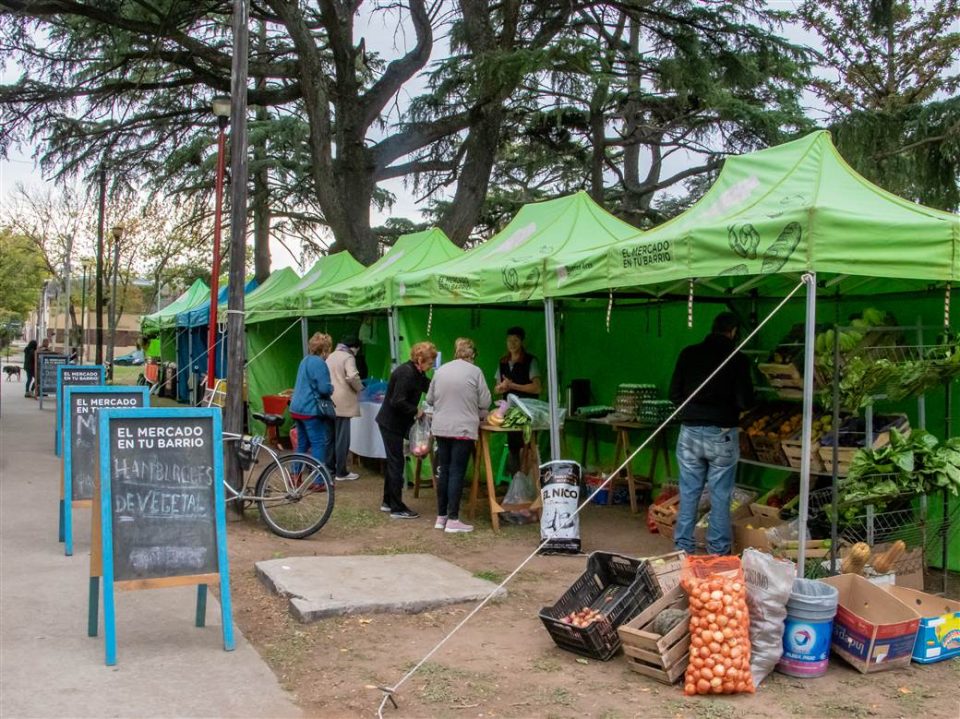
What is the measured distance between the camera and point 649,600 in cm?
509

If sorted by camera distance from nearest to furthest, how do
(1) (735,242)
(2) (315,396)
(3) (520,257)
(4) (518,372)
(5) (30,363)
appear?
1. (1) (735,242)
2. (3) (520,257)
3. (4) (518,372)
4. (2) (315,396)
5. (5) (30,363)

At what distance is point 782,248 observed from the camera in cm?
539

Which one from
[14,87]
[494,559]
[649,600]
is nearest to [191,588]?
[494,559]

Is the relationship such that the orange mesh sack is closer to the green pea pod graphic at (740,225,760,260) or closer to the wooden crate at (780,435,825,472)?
the green pea pod graphic at (740,225,760,260)

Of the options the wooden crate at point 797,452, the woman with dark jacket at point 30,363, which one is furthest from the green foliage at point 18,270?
the wooden crate at point 797,452

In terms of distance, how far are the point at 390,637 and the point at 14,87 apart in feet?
46.6

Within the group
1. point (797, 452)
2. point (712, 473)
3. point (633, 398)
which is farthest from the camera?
point (633, 398)

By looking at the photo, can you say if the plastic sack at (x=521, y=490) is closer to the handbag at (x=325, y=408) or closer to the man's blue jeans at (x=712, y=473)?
the man's blue jeans at (x=712, y=473)

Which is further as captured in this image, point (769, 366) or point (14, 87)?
point (14, 87)

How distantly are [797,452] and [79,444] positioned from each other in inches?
223

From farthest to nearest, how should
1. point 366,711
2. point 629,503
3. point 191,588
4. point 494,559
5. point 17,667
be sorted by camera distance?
1. point 629,503
2. point 494,559
3. point 191,588
4. point 17,667
5. point 366,711

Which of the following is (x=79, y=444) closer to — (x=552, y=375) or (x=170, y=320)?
(x=552, y=375)

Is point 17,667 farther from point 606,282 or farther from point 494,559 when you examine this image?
point 606,282

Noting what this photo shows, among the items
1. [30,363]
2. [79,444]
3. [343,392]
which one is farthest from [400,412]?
[30,363]
